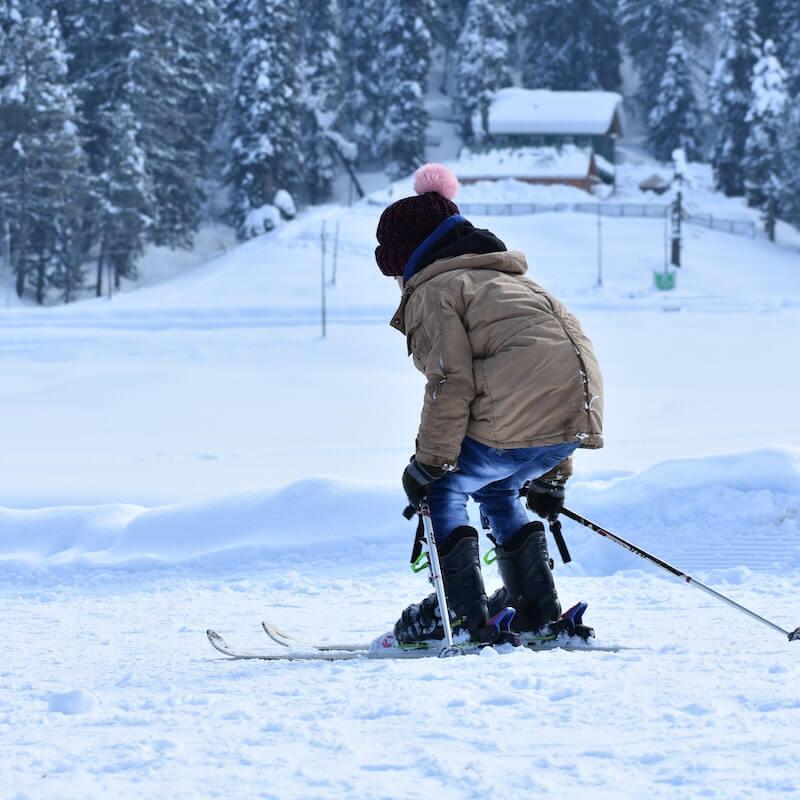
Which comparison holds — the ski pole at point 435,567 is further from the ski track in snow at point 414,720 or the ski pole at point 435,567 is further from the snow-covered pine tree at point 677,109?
the snow-covered pine tree at point 677,109

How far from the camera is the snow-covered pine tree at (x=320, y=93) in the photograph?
52875 millimetres

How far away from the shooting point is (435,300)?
3.42 metres

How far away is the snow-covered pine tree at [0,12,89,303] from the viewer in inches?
1519

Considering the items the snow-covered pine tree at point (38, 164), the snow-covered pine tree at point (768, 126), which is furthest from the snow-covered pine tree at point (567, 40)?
the snow-covered pine tree at point (38, 164)

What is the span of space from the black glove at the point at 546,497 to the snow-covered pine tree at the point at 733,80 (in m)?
49.5

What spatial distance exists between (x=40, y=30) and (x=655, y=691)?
41.5 m

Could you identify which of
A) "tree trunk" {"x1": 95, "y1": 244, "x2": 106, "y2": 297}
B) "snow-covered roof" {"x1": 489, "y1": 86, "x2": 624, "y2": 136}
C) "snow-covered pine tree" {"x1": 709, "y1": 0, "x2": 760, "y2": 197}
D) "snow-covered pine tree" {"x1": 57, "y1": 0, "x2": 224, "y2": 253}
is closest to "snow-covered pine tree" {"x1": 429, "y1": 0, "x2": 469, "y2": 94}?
"snow-covered roof" {"x1": 489, "y1": 86, "x2": 624, "y2": 136}

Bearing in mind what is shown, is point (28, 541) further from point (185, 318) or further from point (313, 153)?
point (313, 153)

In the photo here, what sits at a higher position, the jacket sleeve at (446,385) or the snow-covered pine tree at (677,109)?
the snow-covered pine tree at (677,109)

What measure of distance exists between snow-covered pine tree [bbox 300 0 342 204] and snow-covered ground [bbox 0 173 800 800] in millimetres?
39411

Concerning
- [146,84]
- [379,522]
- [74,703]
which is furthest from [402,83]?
[74,703]

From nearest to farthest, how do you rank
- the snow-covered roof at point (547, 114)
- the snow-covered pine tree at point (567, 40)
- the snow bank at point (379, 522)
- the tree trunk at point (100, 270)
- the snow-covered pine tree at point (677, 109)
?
1. the snow bank at point (379, 522)
2. the tree trunk at point (100, 270)
3. the snow-covered roof at point (547, 114)
4. the snow-covered pine tree at point (677, 109)
5. the snow-covered pine tree at point (567, 40)

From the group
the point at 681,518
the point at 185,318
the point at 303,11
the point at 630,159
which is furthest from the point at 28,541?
the point at 630,159

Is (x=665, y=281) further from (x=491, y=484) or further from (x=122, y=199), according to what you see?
(x=491, y=484)
